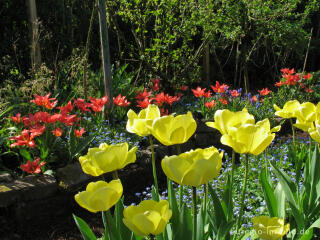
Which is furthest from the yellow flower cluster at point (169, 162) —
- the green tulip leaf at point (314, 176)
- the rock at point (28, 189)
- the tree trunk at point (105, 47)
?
the tree trunk at point (105, 47)

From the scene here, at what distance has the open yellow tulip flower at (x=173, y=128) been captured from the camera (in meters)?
0.91

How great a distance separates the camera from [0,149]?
2.92m

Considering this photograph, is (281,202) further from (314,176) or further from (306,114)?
(306,114)

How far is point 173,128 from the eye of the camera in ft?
3.03

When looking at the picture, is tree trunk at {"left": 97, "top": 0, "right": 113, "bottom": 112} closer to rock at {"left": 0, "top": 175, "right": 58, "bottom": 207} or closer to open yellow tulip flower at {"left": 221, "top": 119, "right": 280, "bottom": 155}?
rock at {"left": 0, "top": 175, "right": 58, "bottom": 207}

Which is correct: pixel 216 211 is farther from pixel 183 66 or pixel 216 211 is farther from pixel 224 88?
pixel 183 66

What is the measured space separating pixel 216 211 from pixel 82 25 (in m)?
6.49

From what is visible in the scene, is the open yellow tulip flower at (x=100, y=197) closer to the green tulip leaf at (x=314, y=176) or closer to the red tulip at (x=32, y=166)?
the green tulip leaf at (x=314, y=176)

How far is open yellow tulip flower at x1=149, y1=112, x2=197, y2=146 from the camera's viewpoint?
91cm

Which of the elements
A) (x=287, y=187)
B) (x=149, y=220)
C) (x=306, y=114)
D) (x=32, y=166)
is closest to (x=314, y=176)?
(x=287, y=187)

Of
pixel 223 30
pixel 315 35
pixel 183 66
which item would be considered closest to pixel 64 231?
pixel 183 66

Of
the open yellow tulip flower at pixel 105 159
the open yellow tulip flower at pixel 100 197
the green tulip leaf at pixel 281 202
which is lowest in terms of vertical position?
the green tulip leaf at pixel 281 202

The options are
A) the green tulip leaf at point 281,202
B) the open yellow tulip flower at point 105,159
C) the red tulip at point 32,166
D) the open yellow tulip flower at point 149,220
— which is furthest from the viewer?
the red tulip at point 32,166

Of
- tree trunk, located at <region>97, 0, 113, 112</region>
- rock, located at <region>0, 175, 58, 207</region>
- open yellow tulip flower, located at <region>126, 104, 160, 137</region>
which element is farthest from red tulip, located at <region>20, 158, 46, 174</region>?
open yellow tulip flower, located at <region>126, 104, 160, 137</region>
